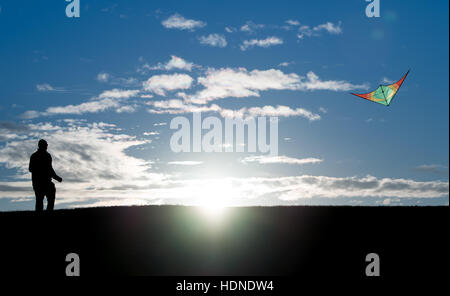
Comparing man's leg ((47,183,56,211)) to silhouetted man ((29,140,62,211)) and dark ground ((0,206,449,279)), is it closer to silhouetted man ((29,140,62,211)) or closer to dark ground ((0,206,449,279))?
silhouetted man ((29,140,62,211))

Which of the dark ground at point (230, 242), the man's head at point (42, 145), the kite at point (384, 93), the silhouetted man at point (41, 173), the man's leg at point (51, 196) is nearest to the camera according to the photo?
the dark ground at point (230, 242)

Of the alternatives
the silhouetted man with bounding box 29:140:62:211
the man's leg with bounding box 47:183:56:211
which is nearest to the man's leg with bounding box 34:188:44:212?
the silhouetted man with bounding box 29:140:62:211

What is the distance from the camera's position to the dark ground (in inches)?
478

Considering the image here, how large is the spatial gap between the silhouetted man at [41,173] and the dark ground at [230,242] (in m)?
0.79

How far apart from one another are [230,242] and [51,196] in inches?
268

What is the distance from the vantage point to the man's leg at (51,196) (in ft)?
54.0

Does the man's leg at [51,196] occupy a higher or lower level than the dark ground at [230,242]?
higher

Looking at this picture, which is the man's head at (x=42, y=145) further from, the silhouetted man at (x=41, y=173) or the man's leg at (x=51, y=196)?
the man's leg at (x=51, y=196)

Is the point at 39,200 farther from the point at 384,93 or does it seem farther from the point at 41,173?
the point at 384,93

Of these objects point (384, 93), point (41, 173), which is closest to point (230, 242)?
point (41, 173)

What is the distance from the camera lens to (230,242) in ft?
44.5

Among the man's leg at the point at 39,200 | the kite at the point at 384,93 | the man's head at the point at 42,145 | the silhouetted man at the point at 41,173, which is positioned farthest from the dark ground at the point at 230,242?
the kite at the point at 384,93
